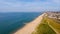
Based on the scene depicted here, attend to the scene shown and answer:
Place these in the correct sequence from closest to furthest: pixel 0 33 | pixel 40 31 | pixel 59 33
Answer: pixel 40 31 < pixel 59 33 < pixel 0 33

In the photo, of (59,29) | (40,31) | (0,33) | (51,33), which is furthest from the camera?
(0,33)

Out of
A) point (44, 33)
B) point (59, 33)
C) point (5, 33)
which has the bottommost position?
point (5, 33)

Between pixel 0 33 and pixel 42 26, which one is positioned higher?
pixel 42 26

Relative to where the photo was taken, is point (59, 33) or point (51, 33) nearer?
point (51, 33)

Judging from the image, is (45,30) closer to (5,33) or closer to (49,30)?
(49,30)

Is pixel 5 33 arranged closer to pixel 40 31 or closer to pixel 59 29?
pixel 59 29

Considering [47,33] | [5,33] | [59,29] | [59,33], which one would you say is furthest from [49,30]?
[5,33]

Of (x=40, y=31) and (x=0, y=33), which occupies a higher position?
(x=40, y=31)

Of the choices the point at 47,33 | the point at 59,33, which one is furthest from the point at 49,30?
the point at 59,33

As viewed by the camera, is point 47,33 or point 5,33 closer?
point 47,33
